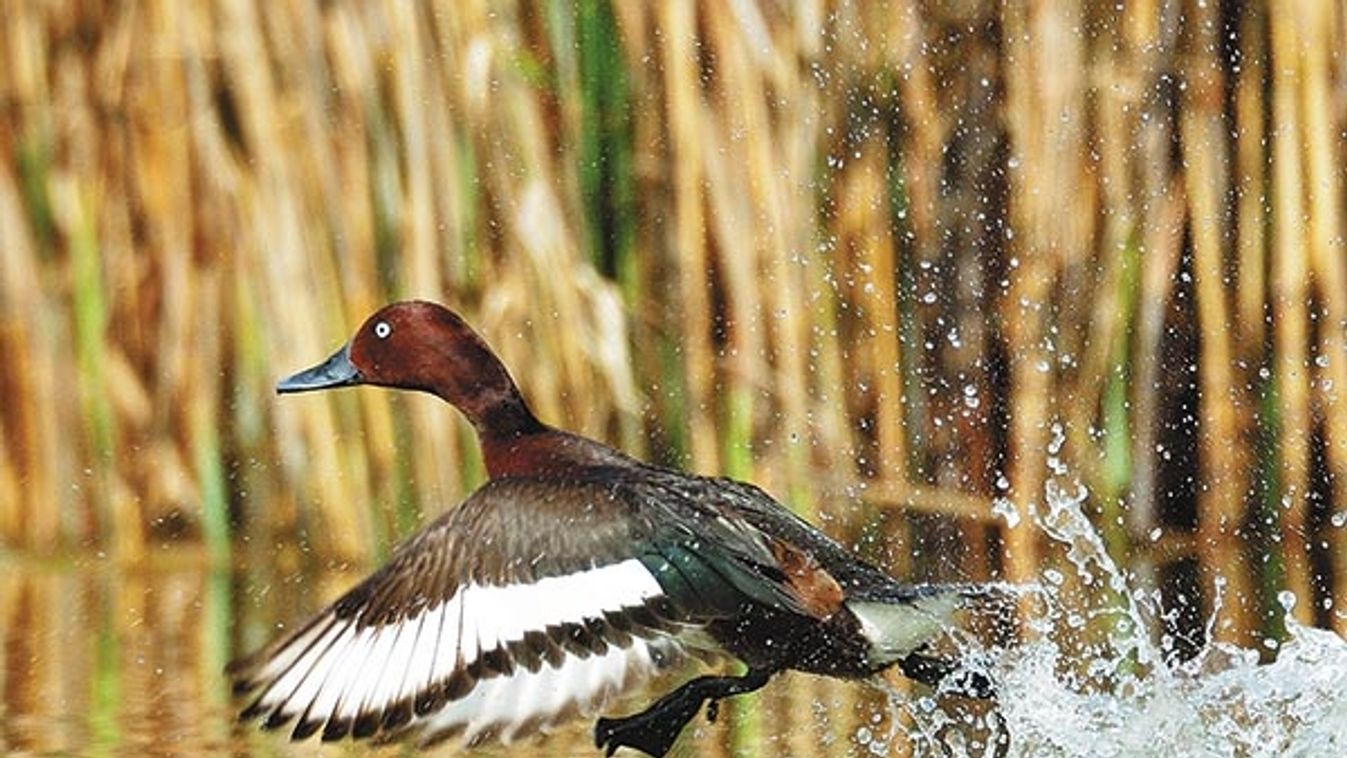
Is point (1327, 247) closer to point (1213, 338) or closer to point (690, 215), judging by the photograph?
point (1213, 338)

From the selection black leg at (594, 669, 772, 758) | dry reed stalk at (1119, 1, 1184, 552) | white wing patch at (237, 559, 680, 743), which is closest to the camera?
white wing patch at (237, 559, 680, 743)

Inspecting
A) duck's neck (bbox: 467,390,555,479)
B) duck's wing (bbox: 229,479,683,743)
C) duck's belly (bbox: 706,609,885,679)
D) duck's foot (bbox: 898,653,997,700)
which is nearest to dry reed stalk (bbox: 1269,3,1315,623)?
duck's foot (bbox: 898,653,997,700)

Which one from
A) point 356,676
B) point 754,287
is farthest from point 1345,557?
point 356,676

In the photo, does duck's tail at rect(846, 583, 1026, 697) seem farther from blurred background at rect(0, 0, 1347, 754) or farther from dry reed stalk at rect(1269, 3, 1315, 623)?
dry reed stalk at rect(1269, 3, 1315, 623)

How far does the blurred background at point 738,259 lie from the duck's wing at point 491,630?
1.89 m

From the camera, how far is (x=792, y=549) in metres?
4.63

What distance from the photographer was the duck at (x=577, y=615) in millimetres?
4324

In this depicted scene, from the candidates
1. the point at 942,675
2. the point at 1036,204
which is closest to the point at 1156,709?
the point at 942,675

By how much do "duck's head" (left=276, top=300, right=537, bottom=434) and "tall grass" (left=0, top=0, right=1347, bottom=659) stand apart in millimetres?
1512

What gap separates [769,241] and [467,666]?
2.23m

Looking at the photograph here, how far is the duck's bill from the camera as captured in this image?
508cm

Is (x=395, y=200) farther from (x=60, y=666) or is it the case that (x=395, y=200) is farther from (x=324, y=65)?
(x=60, y=666)

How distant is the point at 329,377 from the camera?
5102mm

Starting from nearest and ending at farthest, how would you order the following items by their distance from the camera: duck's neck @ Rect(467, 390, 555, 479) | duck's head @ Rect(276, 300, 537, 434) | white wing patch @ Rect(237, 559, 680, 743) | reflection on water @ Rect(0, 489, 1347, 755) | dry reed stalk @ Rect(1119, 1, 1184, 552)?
white wing patch @ Rect(237, 559, 680, 743) → duck's neck @ Rect(467, 390, 555, 479) → duck's head @ Rect(276, 300, 537, 434) → reflection on water @ Rect(0, 489, 1347, 755) → dry reed stalk @ Rect(1119, 1, 1184, 552)
